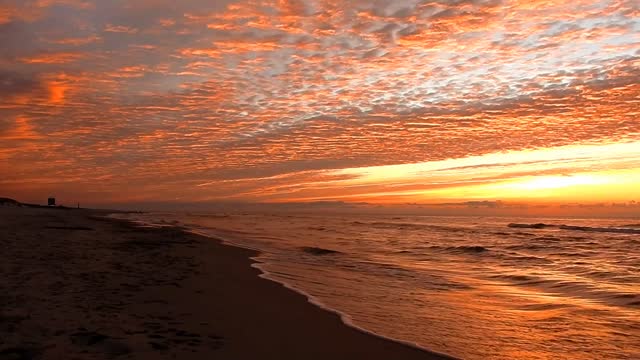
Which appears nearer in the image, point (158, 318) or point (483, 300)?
point (158, 318)

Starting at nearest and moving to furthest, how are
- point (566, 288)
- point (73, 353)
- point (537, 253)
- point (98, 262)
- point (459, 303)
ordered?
point (73, 353) → point (459, 303) → point (98, 262) → point (566, 288) → point (537, 253)

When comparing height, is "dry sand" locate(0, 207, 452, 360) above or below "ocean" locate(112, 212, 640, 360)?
above

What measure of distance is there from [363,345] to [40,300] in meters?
5.33

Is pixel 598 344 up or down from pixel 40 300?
down

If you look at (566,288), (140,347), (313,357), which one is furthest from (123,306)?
(566,288)

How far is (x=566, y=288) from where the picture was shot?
51.6 ft

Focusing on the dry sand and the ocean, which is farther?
the ocean

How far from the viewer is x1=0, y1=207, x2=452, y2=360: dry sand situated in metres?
6.20

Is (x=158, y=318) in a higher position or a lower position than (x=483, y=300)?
higher

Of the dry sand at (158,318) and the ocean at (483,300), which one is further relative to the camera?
the ocean at (483,300)

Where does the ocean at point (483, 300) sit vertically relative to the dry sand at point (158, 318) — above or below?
below

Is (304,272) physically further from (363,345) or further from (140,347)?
(140,347)

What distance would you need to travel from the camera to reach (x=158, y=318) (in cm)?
778

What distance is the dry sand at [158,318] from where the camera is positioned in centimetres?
620
